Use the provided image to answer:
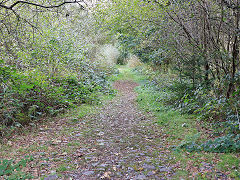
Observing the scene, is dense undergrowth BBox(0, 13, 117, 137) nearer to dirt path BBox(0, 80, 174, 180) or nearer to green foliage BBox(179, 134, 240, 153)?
dirt path BBox(0, 80, 174, 180)

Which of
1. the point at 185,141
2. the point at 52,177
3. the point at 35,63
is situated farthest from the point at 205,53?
the point at 35,63

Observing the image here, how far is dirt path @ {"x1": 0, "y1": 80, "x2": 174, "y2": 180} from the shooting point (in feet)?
12.3

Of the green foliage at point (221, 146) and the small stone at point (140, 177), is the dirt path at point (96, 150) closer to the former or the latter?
the small stone at point (140, 177)

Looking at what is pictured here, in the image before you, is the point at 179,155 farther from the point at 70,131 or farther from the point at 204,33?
the point at 204,33

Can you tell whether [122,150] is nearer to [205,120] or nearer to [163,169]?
[163,169]

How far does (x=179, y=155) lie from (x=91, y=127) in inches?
129

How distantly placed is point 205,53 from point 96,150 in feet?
15.8

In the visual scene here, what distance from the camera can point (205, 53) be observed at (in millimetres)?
6836

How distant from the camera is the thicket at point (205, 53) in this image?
5.45m

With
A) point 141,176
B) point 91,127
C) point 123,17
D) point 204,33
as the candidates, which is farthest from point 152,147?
point 123,17

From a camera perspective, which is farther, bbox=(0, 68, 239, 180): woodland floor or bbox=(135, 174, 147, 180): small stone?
bbox=(0, 68, 239, 180): woodland floor

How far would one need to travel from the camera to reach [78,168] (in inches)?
155

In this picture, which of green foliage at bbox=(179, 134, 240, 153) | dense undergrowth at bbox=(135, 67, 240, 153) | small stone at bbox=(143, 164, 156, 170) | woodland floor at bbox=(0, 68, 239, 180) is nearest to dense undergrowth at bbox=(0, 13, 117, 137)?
woodland floor at bbox=(0, 68, 239, 180)

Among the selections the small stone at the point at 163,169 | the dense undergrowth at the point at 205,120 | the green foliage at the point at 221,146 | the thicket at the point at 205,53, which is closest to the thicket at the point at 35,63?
the thicket at the point at 205,53
